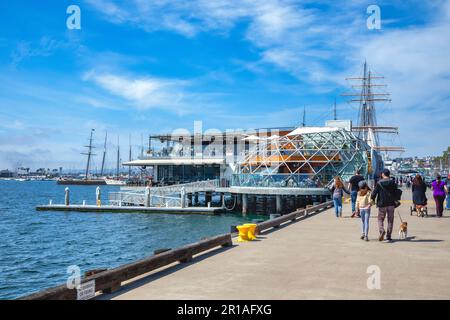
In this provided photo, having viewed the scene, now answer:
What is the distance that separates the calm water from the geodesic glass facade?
546cm

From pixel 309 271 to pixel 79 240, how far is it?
19.8 meters

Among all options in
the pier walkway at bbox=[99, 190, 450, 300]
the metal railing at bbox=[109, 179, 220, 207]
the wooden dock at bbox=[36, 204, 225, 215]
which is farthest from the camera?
the metal railing at bbox=[109, 179, 220, 207]

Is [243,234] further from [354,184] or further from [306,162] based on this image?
[306,162]

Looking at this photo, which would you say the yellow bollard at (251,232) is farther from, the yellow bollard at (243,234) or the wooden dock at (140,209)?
the wooden dock at (140,209)

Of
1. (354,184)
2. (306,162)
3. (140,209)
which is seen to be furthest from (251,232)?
(306,162)

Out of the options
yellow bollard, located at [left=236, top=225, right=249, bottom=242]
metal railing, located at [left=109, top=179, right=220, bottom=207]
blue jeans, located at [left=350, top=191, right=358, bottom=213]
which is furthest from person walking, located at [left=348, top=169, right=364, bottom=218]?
metal railing, located at [left=109, top=179, right=220, bottom=207]

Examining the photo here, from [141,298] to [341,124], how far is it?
65.9 metres

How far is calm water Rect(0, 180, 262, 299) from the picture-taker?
16.7 metres

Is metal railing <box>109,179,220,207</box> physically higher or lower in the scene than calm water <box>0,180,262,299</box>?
higher

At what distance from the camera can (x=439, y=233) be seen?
1356cm

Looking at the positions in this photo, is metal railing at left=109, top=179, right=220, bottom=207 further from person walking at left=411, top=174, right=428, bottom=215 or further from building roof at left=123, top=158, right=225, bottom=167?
person walking at left=411, top=174, right=428, bottom=215
